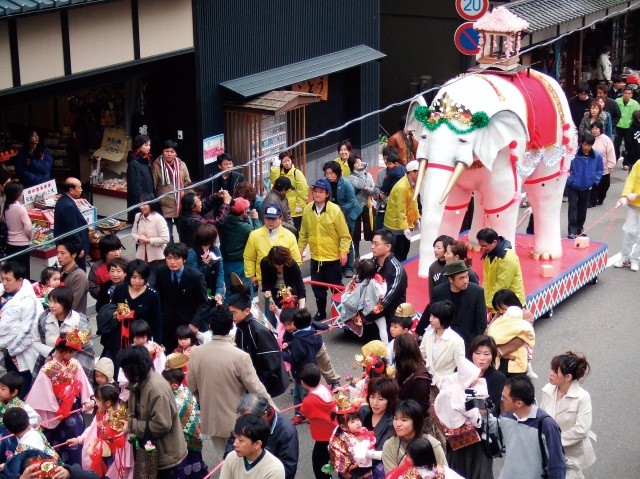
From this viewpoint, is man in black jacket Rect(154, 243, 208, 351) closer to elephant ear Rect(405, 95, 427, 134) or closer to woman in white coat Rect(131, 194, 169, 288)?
woman in white coat Rect(131, 194, 169, 288)

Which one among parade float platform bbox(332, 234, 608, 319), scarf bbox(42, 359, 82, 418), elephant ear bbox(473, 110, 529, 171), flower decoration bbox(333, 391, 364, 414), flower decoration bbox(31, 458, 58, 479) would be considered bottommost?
parade float platform bbox(332, 234, 608, 319)

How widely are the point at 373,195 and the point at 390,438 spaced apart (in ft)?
24.4

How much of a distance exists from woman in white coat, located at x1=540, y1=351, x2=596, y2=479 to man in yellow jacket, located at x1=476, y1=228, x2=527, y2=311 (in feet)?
9.60

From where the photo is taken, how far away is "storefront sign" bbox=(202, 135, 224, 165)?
16.6 meters

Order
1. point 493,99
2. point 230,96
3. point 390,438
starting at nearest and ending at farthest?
point 390,438 → point 493,99 → point 230,96

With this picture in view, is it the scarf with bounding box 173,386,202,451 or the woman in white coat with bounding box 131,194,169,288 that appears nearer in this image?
→ the scarf with bounding box 173,386,202,451

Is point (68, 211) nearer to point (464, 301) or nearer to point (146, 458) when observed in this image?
point (464, 301)

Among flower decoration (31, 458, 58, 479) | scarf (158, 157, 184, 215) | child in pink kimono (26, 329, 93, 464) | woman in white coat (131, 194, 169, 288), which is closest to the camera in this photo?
flower decoration (31, 458, 58, 479)

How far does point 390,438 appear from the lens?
8.10m

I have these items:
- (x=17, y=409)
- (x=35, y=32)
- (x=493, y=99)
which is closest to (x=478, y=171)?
(x=493, y=99)

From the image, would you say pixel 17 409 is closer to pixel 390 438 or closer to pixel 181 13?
pixel 390 438

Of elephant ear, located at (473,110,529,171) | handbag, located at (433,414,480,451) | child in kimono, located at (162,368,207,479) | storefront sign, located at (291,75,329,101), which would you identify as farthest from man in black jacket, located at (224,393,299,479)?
storefront sign, located at (291,75,329,101)

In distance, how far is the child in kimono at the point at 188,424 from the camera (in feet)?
30.4

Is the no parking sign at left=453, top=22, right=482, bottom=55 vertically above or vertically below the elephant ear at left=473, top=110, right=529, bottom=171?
above
